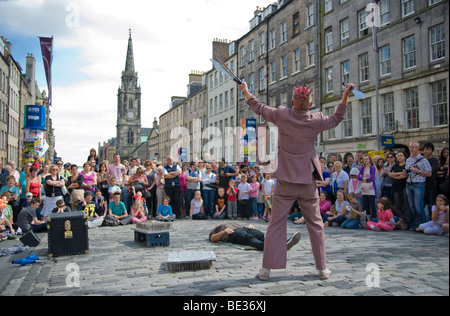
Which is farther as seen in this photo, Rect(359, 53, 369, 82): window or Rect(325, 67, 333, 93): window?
Rect(325, 67, 333, 93): window

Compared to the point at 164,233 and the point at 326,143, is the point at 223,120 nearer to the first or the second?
the point at 326,143

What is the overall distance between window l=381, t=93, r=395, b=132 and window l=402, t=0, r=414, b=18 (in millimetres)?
4134

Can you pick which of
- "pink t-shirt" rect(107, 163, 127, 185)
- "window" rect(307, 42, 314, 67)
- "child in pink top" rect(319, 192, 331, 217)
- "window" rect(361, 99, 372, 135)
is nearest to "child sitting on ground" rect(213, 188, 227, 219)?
"pink t-shirt" rect(107, 163, 127, 185)

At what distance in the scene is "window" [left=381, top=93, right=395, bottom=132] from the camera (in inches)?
786

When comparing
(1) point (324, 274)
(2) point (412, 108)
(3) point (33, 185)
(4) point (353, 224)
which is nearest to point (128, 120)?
(2) point (412, 108)

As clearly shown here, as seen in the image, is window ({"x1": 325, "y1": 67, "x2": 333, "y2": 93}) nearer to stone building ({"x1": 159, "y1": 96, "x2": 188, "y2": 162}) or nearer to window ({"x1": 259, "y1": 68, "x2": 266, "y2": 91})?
window ({"x1": 259, "y1": 68, "x2": 266, "y2": 91})

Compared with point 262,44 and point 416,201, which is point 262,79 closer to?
point 262,44

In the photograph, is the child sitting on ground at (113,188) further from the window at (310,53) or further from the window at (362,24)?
the window at (310,53)

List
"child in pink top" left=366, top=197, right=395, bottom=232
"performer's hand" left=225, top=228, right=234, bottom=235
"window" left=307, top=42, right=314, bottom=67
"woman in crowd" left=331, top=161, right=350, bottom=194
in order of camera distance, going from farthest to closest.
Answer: "window" left=307, top=42, right=314, bottom=67, "woman in crowd" left=331, top=161, right=350, bottom=194, "child in pink top" left=366, top=197, right=395, bottom=232, "performer's hand" left=225, top=228, right=234, bottom=235

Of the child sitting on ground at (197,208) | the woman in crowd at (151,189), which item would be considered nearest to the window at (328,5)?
the child sitting on ground at (197,208)

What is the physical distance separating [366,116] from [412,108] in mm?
3517

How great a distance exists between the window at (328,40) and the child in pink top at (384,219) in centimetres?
1814
